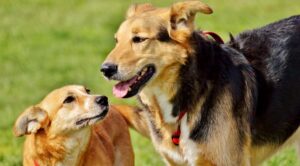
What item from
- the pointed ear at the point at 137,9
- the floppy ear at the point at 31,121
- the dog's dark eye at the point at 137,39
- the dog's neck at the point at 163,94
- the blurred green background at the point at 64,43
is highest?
the pointed ear at the point at 137,9

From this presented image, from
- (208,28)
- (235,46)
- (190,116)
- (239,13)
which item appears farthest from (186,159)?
(239,13)

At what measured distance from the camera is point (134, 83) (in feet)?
22.4

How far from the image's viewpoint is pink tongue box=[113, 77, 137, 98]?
6832 millimetres

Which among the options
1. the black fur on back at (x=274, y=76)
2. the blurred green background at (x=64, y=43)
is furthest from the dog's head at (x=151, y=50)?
the blurred green background at (x=64, y=43)

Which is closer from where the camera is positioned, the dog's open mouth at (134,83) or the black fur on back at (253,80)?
the dog's open mouth at (134,83)

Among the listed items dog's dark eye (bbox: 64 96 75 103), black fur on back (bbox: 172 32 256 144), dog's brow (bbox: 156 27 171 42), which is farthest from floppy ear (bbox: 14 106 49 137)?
dog's brow (bbox: 156 27 171 42)

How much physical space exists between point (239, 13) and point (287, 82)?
41.2ft

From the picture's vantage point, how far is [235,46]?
7.44 m

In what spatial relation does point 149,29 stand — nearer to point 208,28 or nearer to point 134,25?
point 134,25

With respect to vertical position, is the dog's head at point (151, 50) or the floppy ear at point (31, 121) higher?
the dog's head at point (151, 50)

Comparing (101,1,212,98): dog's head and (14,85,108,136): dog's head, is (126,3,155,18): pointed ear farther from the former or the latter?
(14,85,108,136): dog's head

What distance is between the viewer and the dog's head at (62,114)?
7.64 m

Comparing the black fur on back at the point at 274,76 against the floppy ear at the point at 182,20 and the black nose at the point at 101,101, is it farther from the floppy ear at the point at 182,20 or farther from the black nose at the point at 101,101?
the black nose at the point at 101,101

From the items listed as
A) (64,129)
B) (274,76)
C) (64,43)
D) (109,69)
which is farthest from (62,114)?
(64,43)
